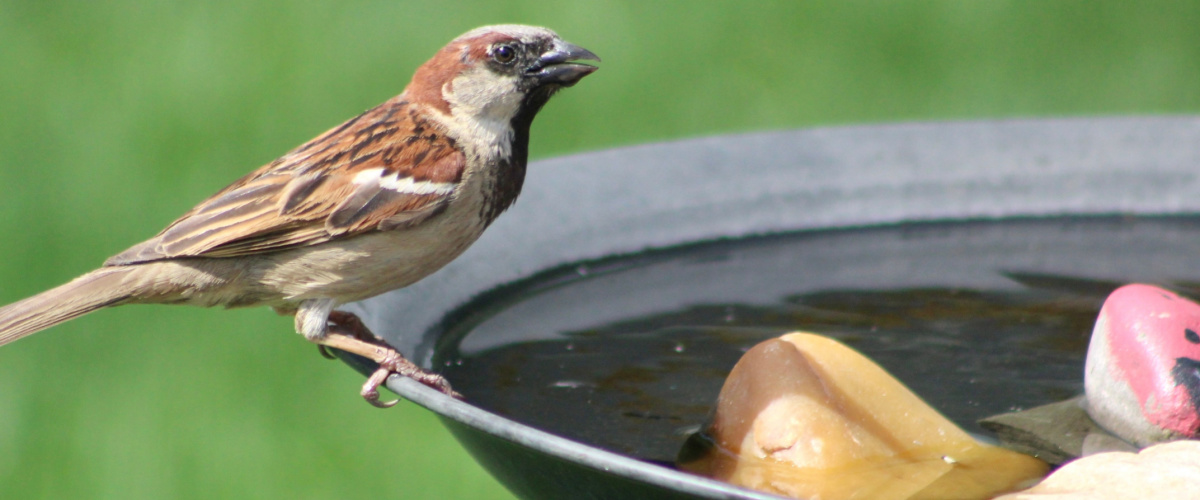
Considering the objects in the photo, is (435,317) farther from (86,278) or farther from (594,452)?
(594,452)

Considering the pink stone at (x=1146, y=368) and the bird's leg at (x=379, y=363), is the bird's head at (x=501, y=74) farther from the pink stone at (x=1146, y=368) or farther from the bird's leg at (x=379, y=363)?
the pink stone at (x=1146, y=368)

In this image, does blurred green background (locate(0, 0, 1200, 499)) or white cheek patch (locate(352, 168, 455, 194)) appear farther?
blurred green background (locate(0, 0, 1200, 499))

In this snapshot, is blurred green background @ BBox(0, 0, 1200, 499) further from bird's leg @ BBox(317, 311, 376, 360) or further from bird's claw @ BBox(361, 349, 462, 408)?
bird's claw @ BBox(361, 349, 462, 408)

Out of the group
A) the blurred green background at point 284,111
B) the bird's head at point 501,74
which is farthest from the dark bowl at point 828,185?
the blurred green background at point 284,111

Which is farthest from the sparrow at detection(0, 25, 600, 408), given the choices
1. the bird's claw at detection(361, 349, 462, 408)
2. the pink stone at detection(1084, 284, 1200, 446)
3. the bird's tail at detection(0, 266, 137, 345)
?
the pink stone at detection(1084, 284, 1200, 446)

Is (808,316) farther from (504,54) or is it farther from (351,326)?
(351,326)

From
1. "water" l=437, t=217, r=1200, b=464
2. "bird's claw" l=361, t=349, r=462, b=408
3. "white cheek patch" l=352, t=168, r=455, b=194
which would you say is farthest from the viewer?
"white cheek patch" l=352, t=168, r=455, b=194

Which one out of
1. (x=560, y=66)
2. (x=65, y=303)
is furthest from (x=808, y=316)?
(x=65, y=303)
